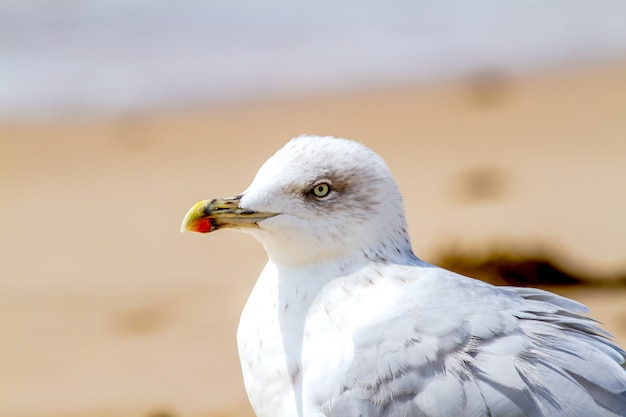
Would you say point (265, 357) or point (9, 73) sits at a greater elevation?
point (9, 73)

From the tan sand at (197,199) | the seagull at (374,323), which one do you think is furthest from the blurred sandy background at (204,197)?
the seagull at (374,323)

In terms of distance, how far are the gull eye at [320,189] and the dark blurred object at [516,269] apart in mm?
2410

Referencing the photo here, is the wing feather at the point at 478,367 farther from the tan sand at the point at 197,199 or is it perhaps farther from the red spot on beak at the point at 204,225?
the tan sand at the point at 197,199

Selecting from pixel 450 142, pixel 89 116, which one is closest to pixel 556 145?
pixel 450 142

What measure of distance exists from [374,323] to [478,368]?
329 mm

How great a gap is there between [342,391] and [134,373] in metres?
2.42

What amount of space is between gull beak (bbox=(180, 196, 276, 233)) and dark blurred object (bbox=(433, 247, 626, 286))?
2519 mm

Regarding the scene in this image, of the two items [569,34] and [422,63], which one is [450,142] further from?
[569,34]

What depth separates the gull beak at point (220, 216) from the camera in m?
3.06

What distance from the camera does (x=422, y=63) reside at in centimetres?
1120

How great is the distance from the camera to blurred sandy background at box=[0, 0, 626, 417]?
202 inches

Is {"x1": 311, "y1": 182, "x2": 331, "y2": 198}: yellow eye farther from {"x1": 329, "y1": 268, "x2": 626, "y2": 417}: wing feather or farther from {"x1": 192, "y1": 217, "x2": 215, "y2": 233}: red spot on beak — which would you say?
{"x1": 329, "y1": 268, "x2": 626, "y2": 417}: wing feather

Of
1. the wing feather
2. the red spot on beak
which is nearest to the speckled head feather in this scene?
the red spot on beak

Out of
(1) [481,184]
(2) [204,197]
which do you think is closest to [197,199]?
(2) [204,197]
